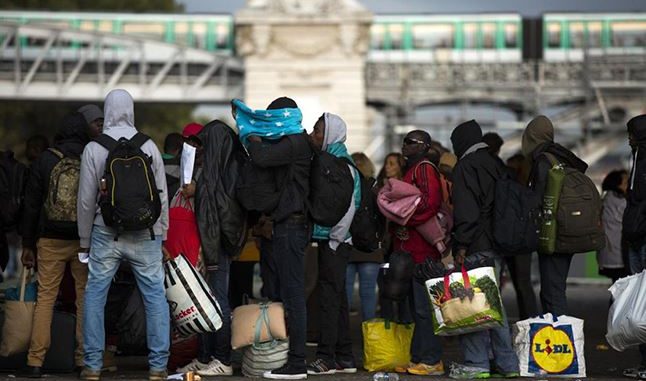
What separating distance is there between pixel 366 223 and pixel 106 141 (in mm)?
2272

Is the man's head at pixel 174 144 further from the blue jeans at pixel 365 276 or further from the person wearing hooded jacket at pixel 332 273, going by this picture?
the blue jeans at pixel 365 276

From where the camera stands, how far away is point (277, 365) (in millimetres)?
11492

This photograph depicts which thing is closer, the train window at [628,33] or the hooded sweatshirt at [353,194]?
the hooded sweatshirt at [353,194]

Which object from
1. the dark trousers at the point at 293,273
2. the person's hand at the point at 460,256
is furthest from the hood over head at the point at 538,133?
the dark trousers at the point at 293,273

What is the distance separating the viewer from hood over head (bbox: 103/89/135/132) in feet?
35.7

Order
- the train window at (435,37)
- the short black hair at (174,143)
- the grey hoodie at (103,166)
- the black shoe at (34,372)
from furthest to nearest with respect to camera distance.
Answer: the train window at (435,37) < the short black hair at (174,143) < the black shoe at (34,372) < the grey hoodie at (103,166)

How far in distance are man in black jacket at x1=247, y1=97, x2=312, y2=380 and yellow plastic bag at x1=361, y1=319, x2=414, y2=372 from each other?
826 mm

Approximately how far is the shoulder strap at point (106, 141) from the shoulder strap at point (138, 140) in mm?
124

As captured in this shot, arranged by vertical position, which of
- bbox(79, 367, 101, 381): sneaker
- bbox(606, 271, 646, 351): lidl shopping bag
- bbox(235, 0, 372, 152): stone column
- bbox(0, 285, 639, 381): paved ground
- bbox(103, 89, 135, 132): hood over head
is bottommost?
bbox(0, 285, 639, 381): paved ground

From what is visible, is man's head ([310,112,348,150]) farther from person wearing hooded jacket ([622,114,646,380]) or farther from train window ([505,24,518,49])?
train window ([505,24,518,49])

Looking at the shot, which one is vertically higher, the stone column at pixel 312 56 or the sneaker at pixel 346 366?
the stone column at pixel 312 56

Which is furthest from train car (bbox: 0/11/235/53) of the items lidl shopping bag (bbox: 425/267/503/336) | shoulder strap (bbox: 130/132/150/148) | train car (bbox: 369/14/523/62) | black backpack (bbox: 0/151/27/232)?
shoulder strap (bbox: 130/132/150/148)

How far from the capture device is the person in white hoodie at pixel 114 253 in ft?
35.2

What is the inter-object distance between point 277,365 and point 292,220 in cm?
109
